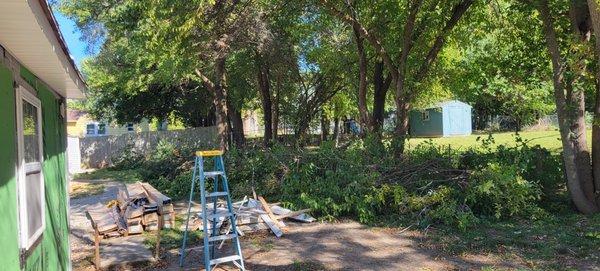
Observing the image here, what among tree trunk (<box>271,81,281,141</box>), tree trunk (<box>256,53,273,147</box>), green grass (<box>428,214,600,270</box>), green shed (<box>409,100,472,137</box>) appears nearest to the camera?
green grass (<box>428,214,600,270</box>)

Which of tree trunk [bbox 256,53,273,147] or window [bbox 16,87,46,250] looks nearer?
window [bbox 16,87,46,250]

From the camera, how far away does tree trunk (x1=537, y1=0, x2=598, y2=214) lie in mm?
10211

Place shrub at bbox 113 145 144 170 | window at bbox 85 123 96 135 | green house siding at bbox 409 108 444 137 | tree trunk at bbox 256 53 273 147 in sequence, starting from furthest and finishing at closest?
window at bbox 85 123 96 135, green house siding at bbox 409 108 444 137, shrub at bbox 113 145 144 170, tree trunk at bbox 256 53 273 147

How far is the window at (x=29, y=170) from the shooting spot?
11.9ft

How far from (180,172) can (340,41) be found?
342 inches

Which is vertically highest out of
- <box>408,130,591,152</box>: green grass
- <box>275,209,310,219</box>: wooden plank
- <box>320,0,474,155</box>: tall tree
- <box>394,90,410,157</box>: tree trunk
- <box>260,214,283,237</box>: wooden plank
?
<box>320,0,474,155</box>: tall tree

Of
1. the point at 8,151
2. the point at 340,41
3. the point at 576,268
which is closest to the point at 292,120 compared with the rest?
the point at 340,41

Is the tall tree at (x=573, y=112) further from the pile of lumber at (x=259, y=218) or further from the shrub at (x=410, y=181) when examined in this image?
the pile of lumber at (x=259, y=218)

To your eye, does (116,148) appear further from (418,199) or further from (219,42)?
(418,199)

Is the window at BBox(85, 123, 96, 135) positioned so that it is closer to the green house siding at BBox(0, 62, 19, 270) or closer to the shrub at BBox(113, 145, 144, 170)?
the shrub at BBox(113, 145, 144, 170)

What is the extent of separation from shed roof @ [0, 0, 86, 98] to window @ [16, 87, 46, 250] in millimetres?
273

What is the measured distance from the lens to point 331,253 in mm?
7848

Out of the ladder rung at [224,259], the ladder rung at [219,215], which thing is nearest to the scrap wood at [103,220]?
the ladder rung at [219,215]

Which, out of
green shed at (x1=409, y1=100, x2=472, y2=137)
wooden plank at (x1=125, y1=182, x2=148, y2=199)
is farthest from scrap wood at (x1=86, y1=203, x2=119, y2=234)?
green shed at (x1=409, y1=100, x2=472, y2=137)
